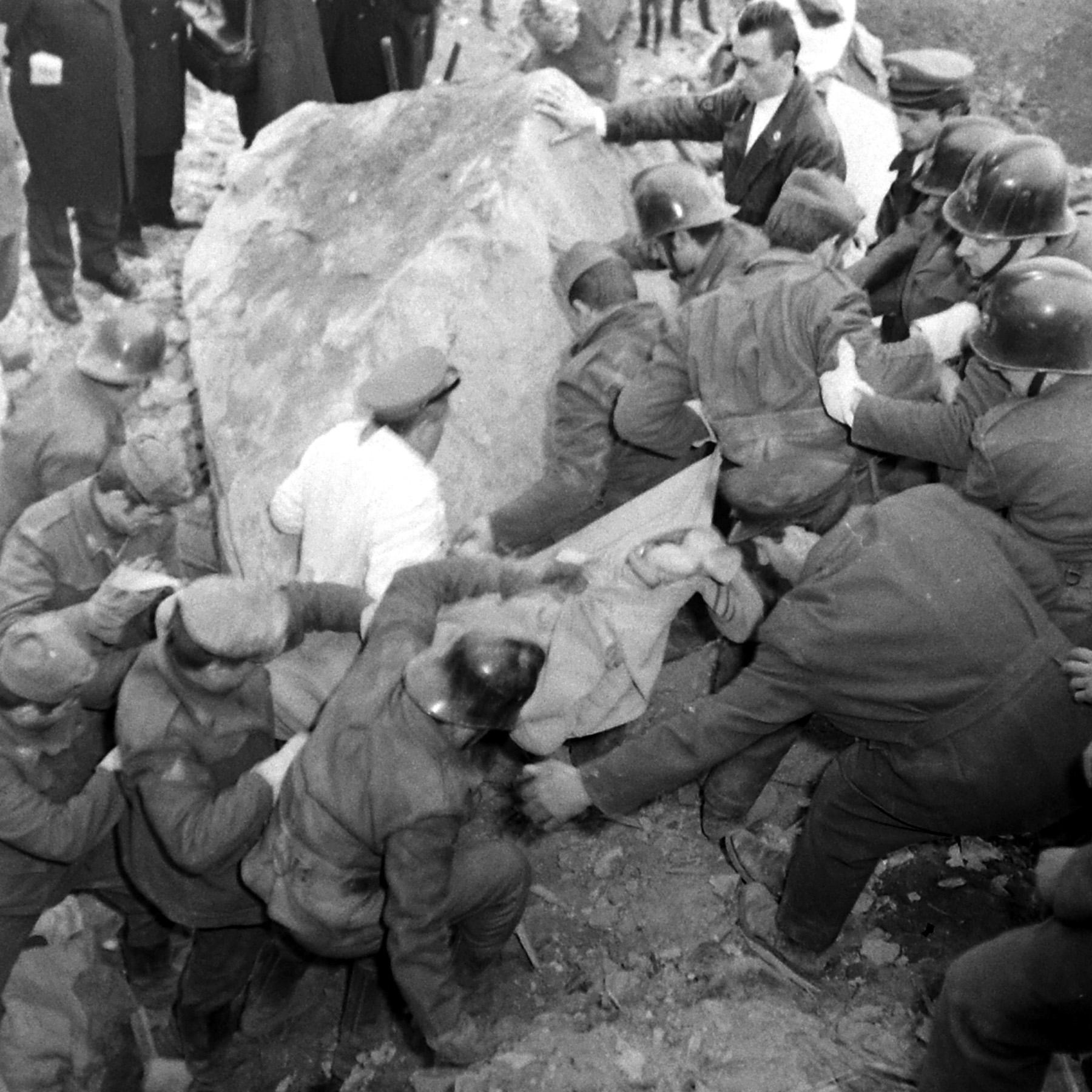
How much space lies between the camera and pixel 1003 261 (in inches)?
156

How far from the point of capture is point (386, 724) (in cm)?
306

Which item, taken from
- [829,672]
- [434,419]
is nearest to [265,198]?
[434,419]

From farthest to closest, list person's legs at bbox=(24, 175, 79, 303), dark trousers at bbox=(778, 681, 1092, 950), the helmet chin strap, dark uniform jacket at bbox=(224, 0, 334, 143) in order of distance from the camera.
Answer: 1. dark uniform jacket at bbox=(224, 0, 334, 143)
2. person's legs at bbox=(24, 175, 79, 303)
3. the helmet chin strap
4. dark trousers at bbox=(778, 681, 1092, 950)

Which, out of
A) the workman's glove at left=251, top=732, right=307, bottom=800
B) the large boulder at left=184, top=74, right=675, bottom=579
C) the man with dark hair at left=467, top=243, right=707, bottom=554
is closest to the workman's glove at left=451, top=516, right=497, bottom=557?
the man with dark hair at left=467, top=243, right=707, bottom=554

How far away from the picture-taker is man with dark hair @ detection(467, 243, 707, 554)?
13.8ft

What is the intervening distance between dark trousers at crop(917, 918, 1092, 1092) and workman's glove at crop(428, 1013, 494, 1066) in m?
1.14

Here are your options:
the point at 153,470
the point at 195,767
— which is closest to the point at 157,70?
the point at 153,470

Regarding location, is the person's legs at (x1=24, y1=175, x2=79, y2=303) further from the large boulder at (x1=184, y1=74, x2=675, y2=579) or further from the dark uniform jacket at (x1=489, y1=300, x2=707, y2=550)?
the dark uniform jacket at (x1=489, y1=300, x2=707, y2=550)

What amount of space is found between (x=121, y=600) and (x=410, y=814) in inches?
42.9

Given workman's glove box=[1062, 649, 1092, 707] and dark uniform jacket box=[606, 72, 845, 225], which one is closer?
workman's glove box=[1062, 649, 1092, 707]

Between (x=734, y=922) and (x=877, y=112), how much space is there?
16.3 ft

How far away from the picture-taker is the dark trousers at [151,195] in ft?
25.0

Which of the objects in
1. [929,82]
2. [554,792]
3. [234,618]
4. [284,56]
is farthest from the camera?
[284,56]

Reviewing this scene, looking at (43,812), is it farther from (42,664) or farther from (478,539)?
(478,539)
